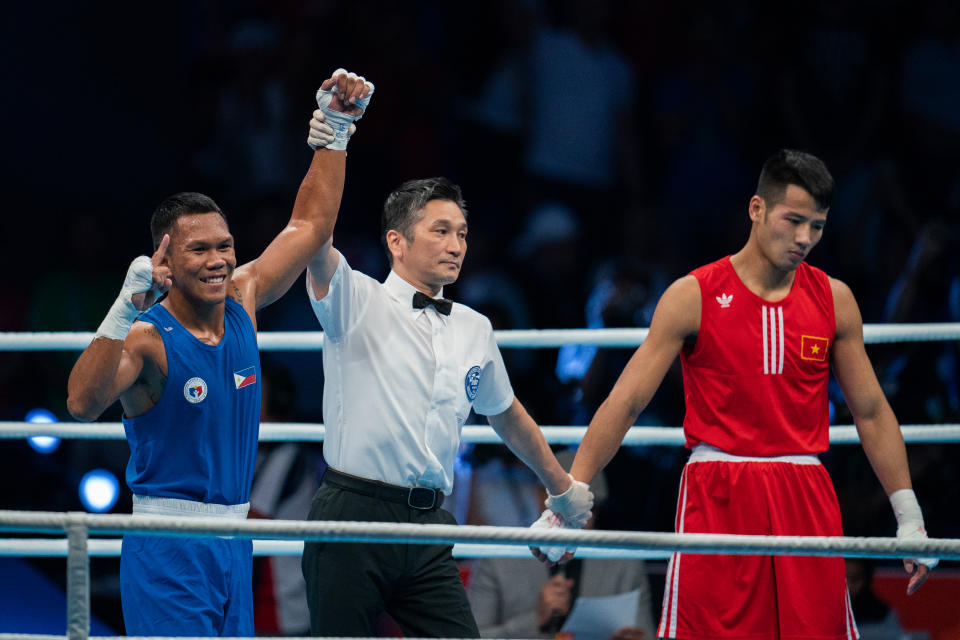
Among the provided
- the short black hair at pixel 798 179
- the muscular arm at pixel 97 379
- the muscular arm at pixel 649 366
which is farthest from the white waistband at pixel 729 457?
the muscular arm at pixel 97 379

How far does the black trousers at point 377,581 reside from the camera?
2850mm

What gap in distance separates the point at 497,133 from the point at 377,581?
3971mm

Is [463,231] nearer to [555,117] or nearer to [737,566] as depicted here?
[737,566]

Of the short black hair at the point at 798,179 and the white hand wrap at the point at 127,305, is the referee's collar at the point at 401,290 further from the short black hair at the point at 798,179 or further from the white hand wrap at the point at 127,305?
the short black hair at the point at 798,179

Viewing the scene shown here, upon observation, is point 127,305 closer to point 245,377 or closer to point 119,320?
point 119,320

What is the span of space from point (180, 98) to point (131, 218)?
81 centimetres

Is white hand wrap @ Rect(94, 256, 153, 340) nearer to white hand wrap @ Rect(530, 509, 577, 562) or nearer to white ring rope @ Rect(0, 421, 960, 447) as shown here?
white ring rope @ Rect(0, 421, 960, 447)

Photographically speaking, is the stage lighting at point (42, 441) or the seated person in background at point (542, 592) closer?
the seated person in background at point (542, 592)

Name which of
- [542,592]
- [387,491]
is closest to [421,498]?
[387,491]

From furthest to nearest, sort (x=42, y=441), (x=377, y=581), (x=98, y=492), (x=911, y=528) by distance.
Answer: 1. (x=42, y=441)
2. (x=98, y=492)
3. (x=911, y=528)
4. (x=377, y=581)

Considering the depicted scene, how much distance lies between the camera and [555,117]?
6.30 m

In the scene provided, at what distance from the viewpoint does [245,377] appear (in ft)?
9.54

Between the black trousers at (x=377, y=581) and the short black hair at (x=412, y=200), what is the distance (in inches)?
28.8

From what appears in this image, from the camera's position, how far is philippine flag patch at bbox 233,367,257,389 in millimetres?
2885
